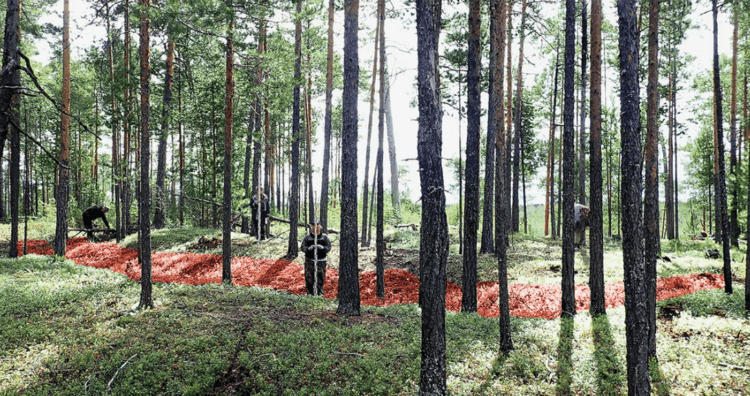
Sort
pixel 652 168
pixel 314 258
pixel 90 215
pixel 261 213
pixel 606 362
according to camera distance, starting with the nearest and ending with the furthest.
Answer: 1. pixel 606 362
2. pixel 652 168
3. pixel 314 258
4. pixel 261 213
5. pixel 90 215

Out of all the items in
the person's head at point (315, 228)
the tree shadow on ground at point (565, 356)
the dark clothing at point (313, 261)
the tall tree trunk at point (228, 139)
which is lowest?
the tree shadow on ground at point (565, 356)

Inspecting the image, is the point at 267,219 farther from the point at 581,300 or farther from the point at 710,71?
the point at 710,71

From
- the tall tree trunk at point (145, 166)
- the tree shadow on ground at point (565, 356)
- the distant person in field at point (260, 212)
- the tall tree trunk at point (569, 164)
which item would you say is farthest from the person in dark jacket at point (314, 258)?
the distant person in field at point (260, 212)

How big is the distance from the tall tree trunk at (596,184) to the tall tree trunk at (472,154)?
241 cm

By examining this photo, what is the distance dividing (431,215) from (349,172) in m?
4.18

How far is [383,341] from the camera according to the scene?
7621mm

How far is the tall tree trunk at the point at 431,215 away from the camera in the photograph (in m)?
5.46

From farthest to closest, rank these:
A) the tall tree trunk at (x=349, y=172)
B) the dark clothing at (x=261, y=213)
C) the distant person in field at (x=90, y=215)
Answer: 1. the distant person in field at (x=90, y=215)
2. the dark clothing at (x=261, y=213)
3. the tall tree trunk at (x=349, y=172)

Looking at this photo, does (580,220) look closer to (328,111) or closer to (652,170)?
(328,111)

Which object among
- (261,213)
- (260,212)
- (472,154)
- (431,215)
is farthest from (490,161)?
(261,213)

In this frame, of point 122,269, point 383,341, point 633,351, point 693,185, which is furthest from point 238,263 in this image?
point 693,185

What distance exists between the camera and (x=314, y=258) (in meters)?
12.1

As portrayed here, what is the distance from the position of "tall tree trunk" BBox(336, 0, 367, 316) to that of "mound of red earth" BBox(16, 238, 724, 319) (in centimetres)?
281

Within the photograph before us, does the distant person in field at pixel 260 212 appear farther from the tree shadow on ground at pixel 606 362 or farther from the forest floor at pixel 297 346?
the tree shadow on ground at pixel 606 362
